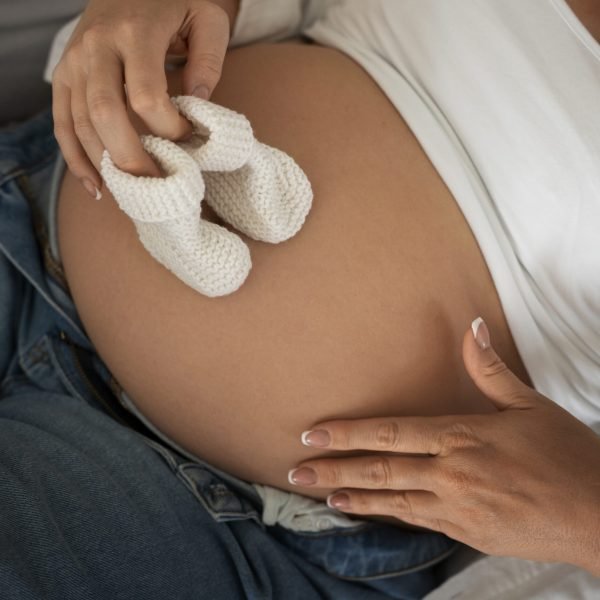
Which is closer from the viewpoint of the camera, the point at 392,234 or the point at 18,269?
the point at 392,234

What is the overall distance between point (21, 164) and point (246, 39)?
0.35 m

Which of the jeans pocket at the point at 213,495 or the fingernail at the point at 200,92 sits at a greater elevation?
→ the fingernail at the point at 200,92

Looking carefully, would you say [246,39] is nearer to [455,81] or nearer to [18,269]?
[455,81]

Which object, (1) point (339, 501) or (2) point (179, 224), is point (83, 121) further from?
(1) point (339, 501)

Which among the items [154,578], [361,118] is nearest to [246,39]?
[361,118]

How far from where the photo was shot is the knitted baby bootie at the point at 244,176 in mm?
601

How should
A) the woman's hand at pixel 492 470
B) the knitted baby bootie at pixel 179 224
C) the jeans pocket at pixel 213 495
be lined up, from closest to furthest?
1. the knitted baby bootie at pixel 179 224
2. the woman's hand at pixel 492 470
3. the jeans pocket at pixel 213 495

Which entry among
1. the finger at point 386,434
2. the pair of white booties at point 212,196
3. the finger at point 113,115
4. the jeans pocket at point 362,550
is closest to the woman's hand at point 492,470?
the finger at point 386,434

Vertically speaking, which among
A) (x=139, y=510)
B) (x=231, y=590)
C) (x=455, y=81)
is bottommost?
(x=231, y=590)

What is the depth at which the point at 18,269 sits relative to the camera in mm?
856

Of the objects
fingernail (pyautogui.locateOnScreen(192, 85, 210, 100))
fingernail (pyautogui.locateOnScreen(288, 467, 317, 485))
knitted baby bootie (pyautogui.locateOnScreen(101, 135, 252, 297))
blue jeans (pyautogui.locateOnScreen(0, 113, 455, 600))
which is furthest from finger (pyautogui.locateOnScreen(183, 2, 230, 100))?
fingernail (pyautogui.locateOnScreen(288, 467, 317, 485))

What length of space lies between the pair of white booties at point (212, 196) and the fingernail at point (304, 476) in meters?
0.22

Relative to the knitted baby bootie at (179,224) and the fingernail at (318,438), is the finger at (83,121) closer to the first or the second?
the knitted baby bootie at (179,224)

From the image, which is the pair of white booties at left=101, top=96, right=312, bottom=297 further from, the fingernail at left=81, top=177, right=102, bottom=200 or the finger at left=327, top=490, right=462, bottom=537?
the finger at left=327, top=490, right=462, bottom=537
